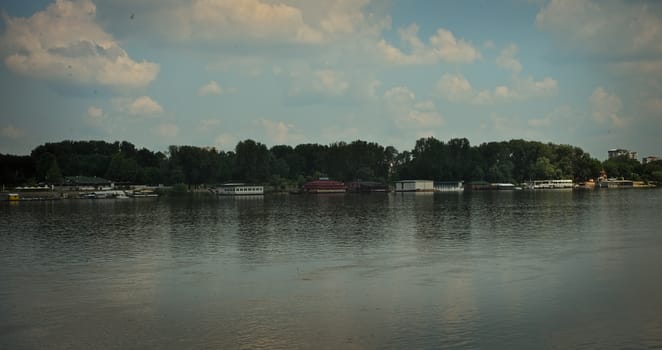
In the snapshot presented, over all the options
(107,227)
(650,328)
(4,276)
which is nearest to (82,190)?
(107,227)

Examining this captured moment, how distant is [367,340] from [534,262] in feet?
54.7

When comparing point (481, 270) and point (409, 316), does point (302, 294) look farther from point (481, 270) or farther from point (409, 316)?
point (481, 270)

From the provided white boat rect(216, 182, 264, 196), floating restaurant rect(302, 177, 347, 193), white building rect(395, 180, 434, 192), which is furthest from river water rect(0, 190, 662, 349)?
white building rect(395, 180, 434, 192)

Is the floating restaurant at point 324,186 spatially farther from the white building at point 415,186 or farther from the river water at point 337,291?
the river water at point 337,291

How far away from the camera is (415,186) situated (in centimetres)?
18512

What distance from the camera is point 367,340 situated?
19.1 m

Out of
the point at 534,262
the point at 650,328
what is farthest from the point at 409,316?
the point at 534,262

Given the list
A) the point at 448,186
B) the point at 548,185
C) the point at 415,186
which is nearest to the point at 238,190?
the point at 415,186

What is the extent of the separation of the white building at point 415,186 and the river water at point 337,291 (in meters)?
136

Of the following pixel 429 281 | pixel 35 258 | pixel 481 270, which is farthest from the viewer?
pixel 35 258

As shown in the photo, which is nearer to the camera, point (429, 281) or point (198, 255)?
point (429, 281)

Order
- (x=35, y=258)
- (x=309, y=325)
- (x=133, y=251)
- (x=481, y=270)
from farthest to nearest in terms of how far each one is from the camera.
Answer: (x=133, y=251)
(x=35, y=258)
(x=481, y=270)
(x=309, y=325)

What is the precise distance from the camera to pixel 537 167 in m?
196

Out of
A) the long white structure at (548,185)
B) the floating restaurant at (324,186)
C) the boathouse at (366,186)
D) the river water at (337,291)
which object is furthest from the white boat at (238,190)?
the river water at (337,291)
